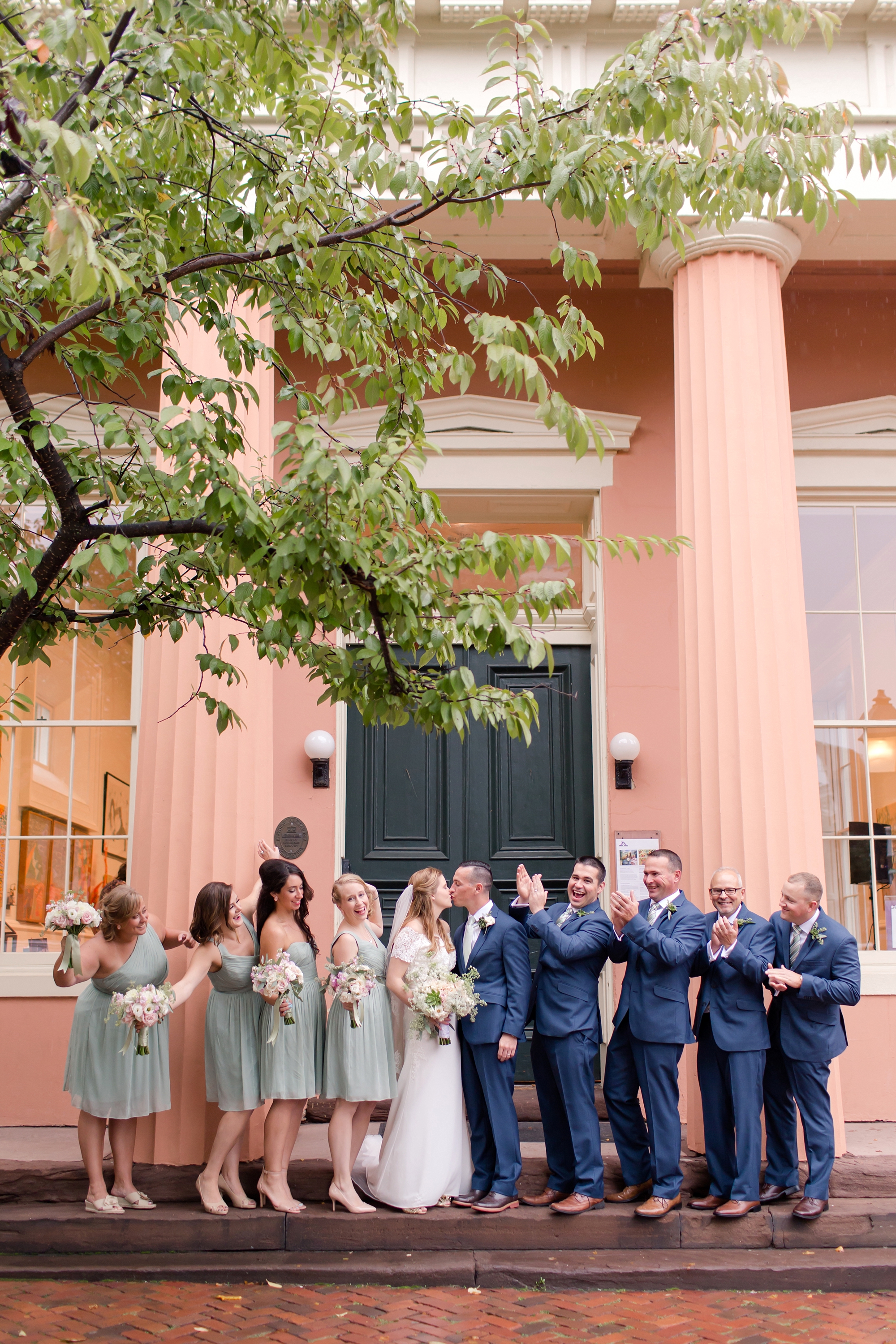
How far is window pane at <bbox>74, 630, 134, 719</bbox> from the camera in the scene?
8.95 meters

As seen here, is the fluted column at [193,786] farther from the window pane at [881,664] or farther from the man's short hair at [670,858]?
the window pane at [881,664]

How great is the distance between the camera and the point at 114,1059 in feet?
20.4

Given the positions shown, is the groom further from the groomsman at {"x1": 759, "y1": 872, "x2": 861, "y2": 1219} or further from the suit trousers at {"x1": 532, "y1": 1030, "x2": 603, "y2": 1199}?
the groomsman at {"x1": 759, "y1": 872, "x2": 861, "y2": 1219}

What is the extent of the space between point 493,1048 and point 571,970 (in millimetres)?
605

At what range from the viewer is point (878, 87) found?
309 inches

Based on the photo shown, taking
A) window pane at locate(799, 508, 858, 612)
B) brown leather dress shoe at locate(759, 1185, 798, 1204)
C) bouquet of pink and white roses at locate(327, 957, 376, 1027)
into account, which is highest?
window pane at locate(799, 508, 858, 612)

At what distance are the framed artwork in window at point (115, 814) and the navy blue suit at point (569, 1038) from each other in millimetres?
3677

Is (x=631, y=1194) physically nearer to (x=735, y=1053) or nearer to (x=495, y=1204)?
(x=495, y=1204)

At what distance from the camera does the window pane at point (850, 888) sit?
28.2 feet

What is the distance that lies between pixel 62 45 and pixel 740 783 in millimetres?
5217

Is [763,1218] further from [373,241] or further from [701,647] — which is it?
[373,241]

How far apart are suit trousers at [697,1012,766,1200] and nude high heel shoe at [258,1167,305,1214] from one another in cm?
219

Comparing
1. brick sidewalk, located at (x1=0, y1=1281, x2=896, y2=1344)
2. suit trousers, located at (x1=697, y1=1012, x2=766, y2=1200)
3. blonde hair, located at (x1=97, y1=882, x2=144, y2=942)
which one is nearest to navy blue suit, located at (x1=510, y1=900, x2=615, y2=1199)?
suit trousers, located at (x1=697, y1=1012, x2=766, y2=1200)

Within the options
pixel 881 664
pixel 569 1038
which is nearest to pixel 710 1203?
pixel 569 1038
